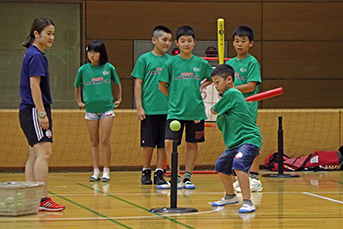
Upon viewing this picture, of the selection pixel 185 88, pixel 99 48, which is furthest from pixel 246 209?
pixel 99 48

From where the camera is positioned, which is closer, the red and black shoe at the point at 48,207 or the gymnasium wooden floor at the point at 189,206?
the gymnasium wooden floor at the point at 189,206

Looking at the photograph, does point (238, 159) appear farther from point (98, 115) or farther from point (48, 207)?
point (98, 115)

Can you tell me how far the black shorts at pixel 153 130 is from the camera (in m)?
6.81

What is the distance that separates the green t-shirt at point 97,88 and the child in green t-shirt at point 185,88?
1.18 meters

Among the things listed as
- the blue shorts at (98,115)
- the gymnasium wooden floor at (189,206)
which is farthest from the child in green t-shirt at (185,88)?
the blue shorts at (98,115)

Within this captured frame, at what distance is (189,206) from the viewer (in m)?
5.23

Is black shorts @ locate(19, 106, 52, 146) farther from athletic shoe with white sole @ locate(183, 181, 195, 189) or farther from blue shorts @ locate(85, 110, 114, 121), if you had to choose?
blue shorts @ locate(85, 110, 114, 121)

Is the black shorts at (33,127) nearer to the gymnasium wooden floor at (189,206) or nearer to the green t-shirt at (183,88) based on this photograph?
the gymnasium wooden floor at (189,206)

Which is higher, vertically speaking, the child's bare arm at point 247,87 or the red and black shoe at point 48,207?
the child's bare arm at point 247,87

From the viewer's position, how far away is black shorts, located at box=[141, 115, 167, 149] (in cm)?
681

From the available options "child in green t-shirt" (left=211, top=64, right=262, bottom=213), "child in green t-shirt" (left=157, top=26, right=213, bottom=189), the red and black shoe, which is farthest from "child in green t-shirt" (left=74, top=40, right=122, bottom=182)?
"child in green t-shirt" (left=211, top=64, right=262, bottom=213)

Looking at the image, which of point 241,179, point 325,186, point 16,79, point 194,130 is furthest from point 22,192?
point 16,79

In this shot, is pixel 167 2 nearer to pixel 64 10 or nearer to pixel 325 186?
pixel 64 10

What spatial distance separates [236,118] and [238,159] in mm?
380
